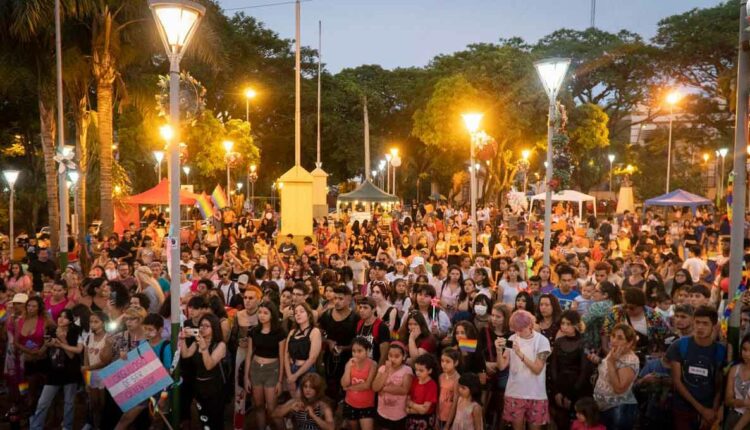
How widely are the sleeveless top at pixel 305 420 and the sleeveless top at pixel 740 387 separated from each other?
363cm

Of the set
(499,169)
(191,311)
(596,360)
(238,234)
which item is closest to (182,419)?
(191,311)

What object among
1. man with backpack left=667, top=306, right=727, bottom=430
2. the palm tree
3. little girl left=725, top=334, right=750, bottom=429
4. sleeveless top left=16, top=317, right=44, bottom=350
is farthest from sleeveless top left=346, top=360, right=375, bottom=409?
the palm tree

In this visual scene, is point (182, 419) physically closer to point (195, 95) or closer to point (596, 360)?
point (596, 360)

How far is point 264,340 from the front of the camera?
7004mm

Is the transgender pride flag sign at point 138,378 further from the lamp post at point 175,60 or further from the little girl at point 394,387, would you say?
the little girl at point 394,387

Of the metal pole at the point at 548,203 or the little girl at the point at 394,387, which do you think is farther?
the metal pole at the point at 548,203

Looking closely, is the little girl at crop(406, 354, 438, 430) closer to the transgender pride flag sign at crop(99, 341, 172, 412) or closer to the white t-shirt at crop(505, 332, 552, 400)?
the white t-shirt at crop(505, 332, 552, 400)

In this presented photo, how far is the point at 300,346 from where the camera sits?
22.5ft

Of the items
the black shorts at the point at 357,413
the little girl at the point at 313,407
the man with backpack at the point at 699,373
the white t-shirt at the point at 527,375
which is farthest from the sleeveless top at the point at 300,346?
the man with backpack at the point at 699,373

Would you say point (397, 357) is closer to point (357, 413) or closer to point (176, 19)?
point (357, 413)

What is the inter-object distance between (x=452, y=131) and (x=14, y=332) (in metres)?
33.6

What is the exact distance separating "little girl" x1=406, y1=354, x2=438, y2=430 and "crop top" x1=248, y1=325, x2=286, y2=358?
1.58 metres

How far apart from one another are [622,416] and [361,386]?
95.3 inches

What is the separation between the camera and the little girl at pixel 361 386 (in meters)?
6.45
